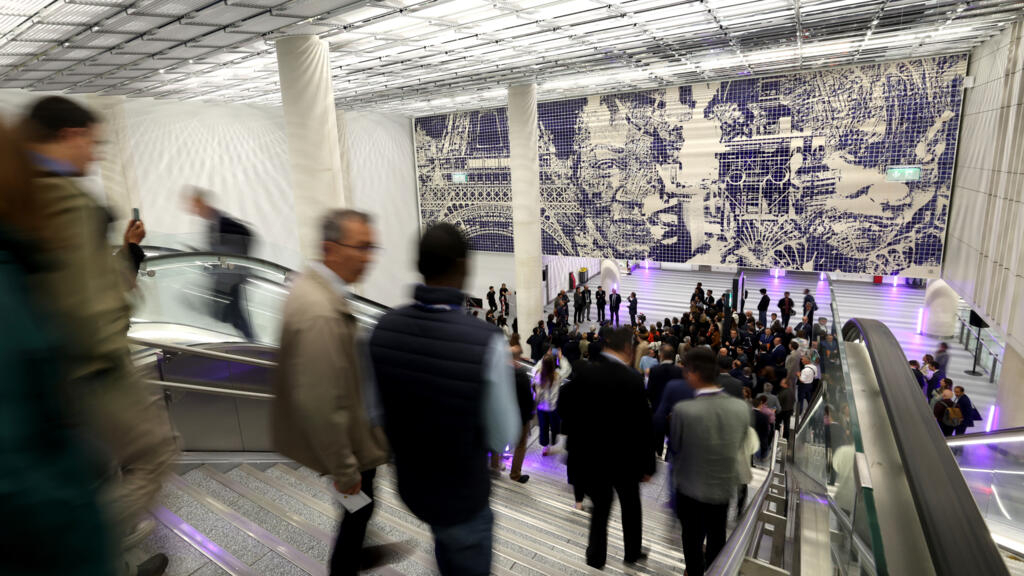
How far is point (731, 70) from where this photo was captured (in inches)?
541

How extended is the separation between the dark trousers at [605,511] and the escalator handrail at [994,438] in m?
1.97

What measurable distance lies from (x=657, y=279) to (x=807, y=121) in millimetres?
12930

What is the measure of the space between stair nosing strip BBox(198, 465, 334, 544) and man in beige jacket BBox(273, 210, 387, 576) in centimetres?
91

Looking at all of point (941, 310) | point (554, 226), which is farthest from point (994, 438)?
point (941, 310)

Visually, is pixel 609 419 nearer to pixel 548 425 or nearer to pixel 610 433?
pixel 610 433

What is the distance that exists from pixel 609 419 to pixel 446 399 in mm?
1567

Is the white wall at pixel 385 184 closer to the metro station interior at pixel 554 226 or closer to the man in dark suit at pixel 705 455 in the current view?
the metro station interior at pixel 554 226

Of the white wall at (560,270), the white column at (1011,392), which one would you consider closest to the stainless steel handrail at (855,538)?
the white column at (1011,392)

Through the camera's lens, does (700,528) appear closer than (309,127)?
Yes

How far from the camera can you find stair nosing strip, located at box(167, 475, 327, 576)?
246 cm

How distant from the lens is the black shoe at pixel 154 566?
2.21m

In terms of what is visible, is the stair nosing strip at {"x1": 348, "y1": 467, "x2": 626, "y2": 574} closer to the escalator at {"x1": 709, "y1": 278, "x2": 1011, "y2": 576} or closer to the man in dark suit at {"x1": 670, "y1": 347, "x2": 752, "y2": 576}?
the man in dark suit at {"x1": 670, "y1": 347, "x2": 752, "y2": 576}

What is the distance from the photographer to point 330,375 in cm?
189

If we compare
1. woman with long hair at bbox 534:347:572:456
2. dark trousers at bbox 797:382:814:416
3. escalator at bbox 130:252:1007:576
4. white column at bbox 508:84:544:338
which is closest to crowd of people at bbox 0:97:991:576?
escalator at bbox 130:252:1007:576
